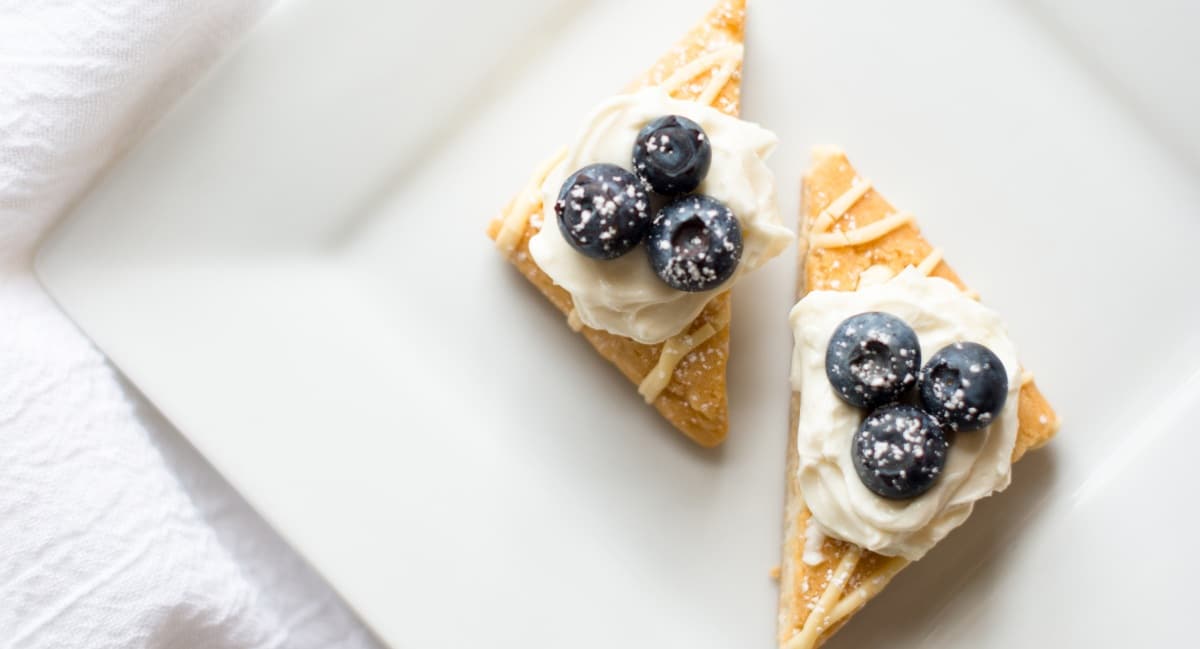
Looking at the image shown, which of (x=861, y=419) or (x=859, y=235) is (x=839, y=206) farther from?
(x=861, y=419)

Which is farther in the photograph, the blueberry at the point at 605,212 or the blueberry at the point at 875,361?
the blueberry at the point at 875,361

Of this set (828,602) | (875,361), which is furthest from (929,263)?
(828,602)

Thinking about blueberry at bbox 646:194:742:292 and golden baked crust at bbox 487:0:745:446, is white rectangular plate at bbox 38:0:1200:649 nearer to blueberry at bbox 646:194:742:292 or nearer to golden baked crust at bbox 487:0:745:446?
golden baked crust at bbox 487:0:745:446

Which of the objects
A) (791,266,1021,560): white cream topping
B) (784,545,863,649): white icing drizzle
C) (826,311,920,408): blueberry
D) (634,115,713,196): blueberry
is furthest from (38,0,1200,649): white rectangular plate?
(634,115,713,196): blueberry

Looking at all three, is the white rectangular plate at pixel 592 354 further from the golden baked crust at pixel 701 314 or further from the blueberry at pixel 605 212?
the blueberry at pixel 605 212

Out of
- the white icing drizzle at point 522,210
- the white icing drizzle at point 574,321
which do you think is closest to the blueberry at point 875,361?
the white icing drizzle at point 574,321
